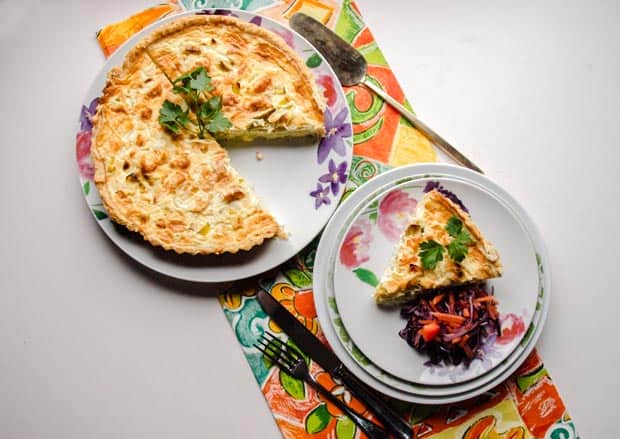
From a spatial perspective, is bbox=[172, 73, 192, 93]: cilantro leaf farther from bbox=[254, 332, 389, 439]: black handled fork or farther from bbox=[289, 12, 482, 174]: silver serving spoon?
bbox=[254, 332, 389, 439]: black handled fork

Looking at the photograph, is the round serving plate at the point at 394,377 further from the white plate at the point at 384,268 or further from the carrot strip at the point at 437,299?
the carrot strip at the point at 437,299

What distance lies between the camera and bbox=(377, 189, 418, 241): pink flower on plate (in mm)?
4086

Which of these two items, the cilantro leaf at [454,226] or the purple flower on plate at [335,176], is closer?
the cilantro leaf at [454,226]

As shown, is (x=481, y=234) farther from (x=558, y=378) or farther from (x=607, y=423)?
(x=607, y=423)

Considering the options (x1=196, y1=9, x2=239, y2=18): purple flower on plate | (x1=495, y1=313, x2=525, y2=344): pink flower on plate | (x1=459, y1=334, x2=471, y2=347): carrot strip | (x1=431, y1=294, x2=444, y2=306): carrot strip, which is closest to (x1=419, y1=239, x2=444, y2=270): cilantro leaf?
(x1=431, y1=294, x2=444, y2=306): carrot strip

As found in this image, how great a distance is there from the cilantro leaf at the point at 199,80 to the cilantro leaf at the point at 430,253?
178 centimetres

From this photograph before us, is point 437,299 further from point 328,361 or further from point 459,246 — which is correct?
point 328,361

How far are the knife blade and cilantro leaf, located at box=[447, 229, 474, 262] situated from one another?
1063 millimetres

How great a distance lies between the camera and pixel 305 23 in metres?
4.50

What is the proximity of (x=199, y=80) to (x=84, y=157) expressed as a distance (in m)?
0.99

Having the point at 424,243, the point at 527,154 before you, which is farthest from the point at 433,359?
the point at 527,154

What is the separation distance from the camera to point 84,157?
4.19m

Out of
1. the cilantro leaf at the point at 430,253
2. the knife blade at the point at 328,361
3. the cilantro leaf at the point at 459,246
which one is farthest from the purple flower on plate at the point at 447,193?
the knife blade at the point at 328,361

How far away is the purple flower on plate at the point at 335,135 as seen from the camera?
14.0 feet
